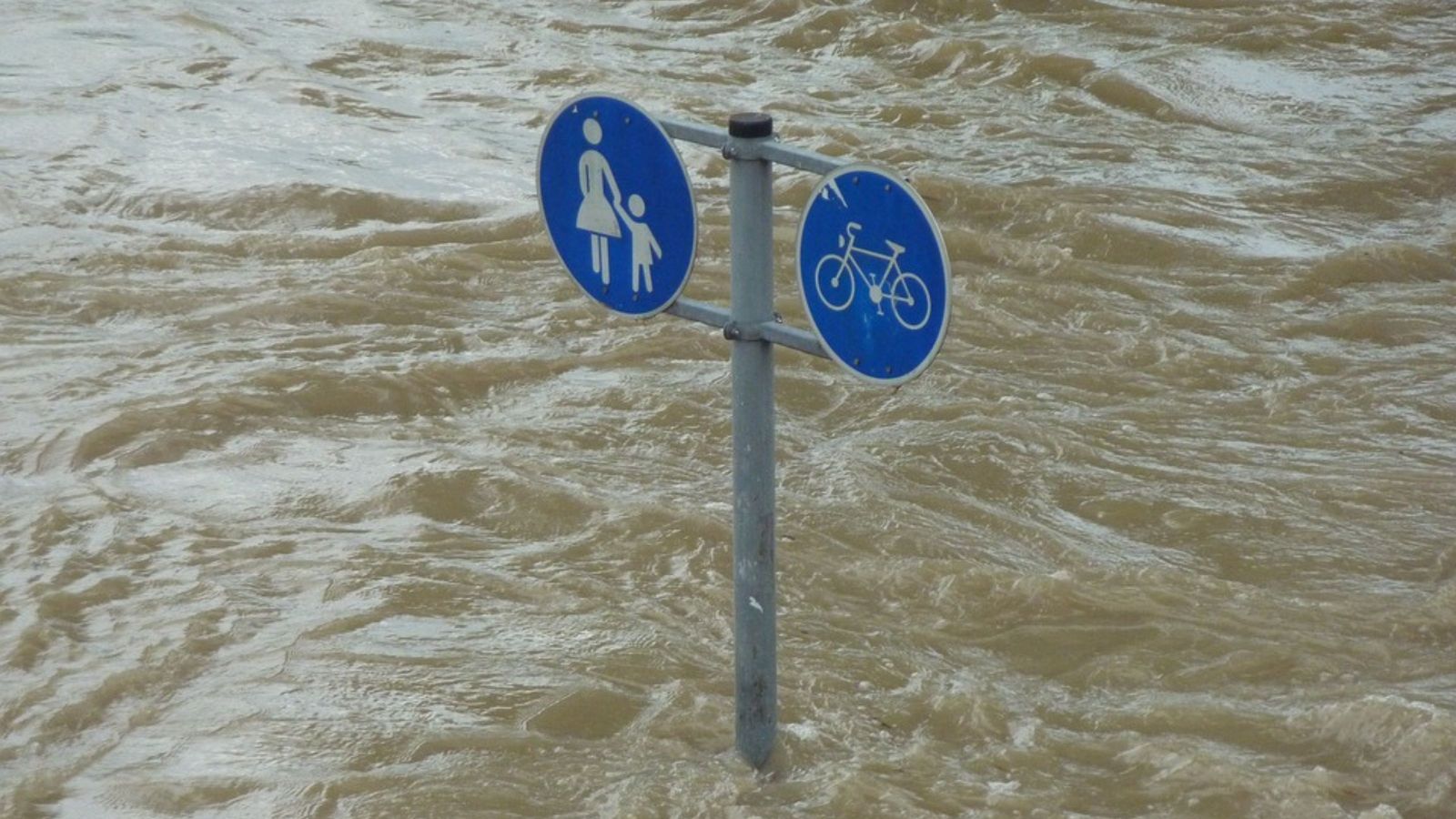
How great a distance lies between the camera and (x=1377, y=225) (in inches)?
271

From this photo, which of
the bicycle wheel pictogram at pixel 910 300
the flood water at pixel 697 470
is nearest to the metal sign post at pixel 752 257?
the bicycle wheel pictogram at pixel 910 300

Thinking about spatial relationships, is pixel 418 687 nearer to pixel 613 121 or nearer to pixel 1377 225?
pixel 613 121

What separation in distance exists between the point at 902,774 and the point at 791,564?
3.02 feet

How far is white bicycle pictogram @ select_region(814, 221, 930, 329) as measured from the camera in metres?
2.63

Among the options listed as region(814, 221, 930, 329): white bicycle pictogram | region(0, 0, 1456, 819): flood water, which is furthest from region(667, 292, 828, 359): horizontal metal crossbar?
region(0, 0, 1456, 819): flood water

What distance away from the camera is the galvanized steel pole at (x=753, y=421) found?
281 cm

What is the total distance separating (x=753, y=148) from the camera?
2773mm

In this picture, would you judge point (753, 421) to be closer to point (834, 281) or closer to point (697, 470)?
point (834, 281)

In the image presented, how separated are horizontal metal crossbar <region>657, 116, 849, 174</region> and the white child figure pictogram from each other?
133 millimetres

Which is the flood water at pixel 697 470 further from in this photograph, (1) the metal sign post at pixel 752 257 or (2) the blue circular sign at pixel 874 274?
(2) the blue circular sign at pixel 874 274

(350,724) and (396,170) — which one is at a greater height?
(396,170)

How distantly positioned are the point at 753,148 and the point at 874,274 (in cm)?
29

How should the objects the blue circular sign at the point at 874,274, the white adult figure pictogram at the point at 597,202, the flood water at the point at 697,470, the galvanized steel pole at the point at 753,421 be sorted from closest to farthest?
the blue circular sign at the point at 874,274 < the galvanized steel pole at the point at 753,421 < the white adult figure pictogram at the point at 597,202 < the flood water at the point at 697,470

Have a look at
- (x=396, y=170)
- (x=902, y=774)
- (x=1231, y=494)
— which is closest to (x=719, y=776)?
(x=902, y=774)
